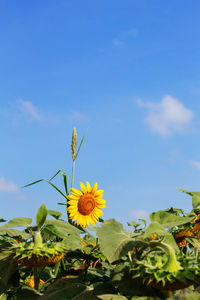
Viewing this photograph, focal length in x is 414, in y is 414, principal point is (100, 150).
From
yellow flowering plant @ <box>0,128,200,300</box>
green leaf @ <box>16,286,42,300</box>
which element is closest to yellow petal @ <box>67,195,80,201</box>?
yellow flowering plant @ <box>0,128,200,300</box>

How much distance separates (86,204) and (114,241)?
1.92 meters

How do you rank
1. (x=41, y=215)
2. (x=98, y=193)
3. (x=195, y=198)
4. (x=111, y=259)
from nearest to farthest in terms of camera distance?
1. (x=111, y=259)
2. (x=41, y=215)
3. (x=195, y=198)
4. (x=98, y=193)

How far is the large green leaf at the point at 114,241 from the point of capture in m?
1.66

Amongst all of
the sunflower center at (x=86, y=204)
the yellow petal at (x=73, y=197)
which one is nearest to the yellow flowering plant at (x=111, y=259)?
the yellow petal at (x=73, y=197)

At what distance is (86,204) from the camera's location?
3.66 metres

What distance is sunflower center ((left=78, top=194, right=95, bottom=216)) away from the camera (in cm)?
362

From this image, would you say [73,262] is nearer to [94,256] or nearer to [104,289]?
[94,256]

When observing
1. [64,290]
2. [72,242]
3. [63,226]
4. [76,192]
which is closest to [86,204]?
[76,192]

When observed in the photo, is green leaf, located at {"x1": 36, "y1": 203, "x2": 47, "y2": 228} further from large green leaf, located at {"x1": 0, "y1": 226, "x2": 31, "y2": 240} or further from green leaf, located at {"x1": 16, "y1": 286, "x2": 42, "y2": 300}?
green leaf, located at {"x1": 16, "y1": 286, "x2": 42, "y2": 300}

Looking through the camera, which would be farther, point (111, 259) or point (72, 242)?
point (72, 242)

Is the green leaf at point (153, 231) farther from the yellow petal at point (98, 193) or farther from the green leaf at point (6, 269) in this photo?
the yellow petal at point (98, 193)

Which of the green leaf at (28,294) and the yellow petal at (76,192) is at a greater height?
the yellow petal at (76,192)

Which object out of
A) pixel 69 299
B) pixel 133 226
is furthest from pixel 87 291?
pixel 133 226

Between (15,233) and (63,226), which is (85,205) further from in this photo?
(15,233)
